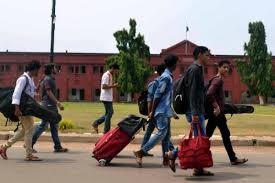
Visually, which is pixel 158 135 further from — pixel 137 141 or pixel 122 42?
pixel 122 42

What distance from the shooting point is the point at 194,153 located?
793cm

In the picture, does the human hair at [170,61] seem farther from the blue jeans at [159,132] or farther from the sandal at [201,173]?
the sandal at [201,173]

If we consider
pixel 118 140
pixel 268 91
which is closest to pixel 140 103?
pixel 118 140

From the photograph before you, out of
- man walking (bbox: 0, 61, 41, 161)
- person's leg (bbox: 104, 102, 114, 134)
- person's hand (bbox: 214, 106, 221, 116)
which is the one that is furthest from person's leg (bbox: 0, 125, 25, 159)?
person's hand (bbox: 214, 106, 221, 116)

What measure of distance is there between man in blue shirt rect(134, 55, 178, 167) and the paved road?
0.49 m

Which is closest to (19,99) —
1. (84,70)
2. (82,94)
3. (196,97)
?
(196,97)

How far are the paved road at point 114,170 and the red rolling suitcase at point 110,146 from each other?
18 centimetres

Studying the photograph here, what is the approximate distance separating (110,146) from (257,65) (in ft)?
217

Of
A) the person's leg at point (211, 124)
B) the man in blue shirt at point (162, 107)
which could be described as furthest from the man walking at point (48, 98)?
the person's leg at point (211, 124)

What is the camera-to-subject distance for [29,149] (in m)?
9.94

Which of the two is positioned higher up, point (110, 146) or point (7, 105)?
point (7, 105)

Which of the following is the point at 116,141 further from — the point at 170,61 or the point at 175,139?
the point at 175,139

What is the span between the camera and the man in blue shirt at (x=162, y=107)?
905 centimetres

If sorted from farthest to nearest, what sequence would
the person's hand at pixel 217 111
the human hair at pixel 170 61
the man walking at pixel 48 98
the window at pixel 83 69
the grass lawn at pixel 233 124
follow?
the window at pixel 83 69, the grass lawn at pixel 233 124, the man walking at pixel 48 98, the human hair at pixel 170 61, the person's hand at pixel 217 111
